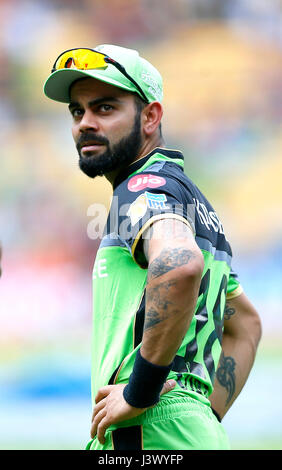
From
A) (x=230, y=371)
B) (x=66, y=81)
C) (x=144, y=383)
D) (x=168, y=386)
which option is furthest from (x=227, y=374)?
(x=66, y=81)

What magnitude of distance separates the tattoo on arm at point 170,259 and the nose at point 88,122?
29.4 inches

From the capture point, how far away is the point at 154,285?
1.82 metres

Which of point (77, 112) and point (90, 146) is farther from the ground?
point (77, 112)

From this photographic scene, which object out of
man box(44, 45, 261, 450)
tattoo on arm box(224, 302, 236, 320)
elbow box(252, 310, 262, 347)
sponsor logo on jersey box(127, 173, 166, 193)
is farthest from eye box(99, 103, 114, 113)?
elbow box(252, 310, 262, 347)

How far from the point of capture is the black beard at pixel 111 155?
238 cm

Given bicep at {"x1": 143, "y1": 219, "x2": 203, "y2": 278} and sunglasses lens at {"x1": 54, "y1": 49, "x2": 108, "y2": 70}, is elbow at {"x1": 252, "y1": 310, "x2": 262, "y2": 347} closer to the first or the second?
bicep at {"x1": 143, "y1": 219, "x2": 203, "y2": 278}

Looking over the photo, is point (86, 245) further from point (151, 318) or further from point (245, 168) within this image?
point (151, 318)

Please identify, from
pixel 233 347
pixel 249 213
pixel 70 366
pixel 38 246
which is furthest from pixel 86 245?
pixel 233 347

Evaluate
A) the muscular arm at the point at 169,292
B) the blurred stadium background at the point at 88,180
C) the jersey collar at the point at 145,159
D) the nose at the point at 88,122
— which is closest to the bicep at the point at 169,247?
the muscular arm at the point at 169,292

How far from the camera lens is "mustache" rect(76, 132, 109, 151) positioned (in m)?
2.38

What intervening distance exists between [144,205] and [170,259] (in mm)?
212

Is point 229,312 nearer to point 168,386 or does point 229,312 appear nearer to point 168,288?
point 168,386

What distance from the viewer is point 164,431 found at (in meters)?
1.97

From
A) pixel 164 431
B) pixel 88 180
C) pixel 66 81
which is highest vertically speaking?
pixel 88 180
